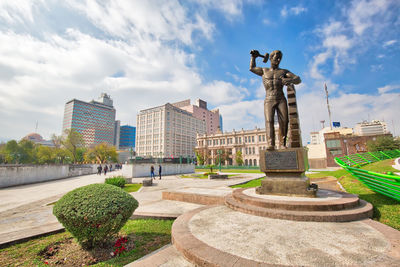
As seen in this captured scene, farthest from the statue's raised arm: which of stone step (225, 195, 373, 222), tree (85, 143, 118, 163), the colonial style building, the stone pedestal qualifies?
tree (85, 143, 118, 163)

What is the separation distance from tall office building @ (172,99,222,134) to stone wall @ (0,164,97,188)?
90539 mm

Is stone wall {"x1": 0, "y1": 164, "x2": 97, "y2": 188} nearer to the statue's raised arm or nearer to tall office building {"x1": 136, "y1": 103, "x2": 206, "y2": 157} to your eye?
the statue's raised arm

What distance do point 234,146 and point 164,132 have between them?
133ft

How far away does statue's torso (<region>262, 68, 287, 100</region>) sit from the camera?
243 inches

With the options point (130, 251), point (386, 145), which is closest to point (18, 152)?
point (130, 251)

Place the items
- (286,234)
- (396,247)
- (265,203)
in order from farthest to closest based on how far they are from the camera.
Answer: (265,203) < (286,234) < (396,247)

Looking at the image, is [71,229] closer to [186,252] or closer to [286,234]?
[186,252]

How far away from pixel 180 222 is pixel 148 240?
0.81m

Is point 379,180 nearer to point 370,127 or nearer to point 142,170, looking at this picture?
point 142,170

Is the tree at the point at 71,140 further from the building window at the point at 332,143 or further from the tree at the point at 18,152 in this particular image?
the building window at the point at 332,143

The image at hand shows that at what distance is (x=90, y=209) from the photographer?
3104 mm

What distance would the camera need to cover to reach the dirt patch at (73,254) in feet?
9.98

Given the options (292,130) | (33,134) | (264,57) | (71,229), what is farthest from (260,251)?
(33,134)

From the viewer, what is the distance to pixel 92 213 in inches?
122
